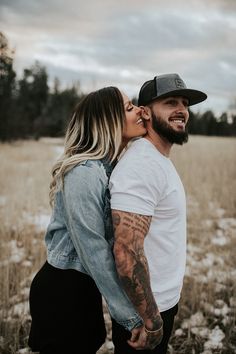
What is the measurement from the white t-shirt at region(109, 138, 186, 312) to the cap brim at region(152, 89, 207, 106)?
26cm

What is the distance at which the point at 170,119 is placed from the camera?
172cm

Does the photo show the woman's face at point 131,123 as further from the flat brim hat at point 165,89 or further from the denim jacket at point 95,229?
the denim jacket at point 95,229

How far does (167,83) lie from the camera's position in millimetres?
1711

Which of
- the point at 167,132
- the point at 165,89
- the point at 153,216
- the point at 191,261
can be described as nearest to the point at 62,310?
the point at 153,216

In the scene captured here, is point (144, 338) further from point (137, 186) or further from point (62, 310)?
point (137, 186)

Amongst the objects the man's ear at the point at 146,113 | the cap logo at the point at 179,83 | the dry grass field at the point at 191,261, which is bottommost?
the dry grass field at the point at 191,261

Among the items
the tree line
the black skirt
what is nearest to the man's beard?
the black skirt

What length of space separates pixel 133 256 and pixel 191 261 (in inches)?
125

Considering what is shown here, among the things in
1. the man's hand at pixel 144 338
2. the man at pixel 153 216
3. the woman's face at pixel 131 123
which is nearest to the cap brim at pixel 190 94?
the man at pixel 153 216

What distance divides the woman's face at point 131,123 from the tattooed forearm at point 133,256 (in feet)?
1.52

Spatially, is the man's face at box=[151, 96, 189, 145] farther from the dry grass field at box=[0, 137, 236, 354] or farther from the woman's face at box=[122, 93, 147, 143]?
the dry grass field at box=[0, 137, 236, 354]

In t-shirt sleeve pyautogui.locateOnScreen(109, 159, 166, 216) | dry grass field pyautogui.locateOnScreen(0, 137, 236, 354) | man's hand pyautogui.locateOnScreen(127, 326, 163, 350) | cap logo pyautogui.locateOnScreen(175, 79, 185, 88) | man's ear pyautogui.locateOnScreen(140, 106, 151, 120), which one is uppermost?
cap logo pyautogui.locateOnScreen(175, 79, 185, 88)

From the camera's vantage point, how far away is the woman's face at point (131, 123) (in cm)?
172

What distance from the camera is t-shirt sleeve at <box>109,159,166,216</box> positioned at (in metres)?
1.42
